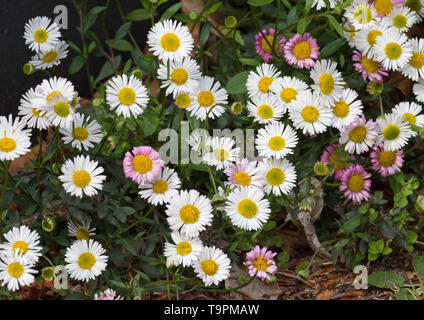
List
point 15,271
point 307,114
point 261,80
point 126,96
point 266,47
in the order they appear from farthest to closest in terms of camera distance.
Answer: point 266,47 < point 261,80 < point 307,114 < point 126,96 < point 15,271

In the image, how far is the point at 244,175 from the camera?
6.25 ft

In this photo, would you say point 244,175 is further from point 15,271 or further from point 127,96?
point 15,271

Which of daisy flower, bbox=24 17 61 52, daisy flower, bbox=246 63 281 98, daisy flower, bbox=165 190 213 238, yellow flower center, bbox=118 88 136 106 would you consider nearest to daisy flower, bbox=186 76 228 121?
daisy flower, bbox=246 63 281 98

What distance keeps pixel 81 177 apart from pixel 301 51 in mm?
902

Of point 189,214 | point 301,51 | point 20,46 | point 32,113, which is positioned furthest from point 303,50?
point 20,46

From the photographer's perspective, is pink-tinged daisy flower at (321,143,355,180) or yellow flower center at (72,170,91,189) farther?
pink-tinged daisy flower at (321,143,355,180)

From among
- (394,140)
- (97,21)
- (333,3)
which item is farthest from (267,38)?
(97,21)

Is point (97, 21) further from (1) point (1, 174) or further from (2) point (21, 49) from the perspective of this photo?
(1) point (1, 174)

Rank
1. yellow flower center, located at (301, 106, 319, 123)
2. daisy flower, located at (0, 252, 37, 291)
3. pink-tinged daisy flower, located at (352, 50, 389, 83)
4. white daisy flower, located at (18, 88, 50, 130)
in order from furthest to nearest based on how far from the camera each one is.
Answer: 1. pink-tinged daisy flower, located at (352, 50, 389, 83)
2. yellow flower center, located at (301, 106, 319, 123)
3. white daisy flower, located at (18, 88, 50, 130)
4. daisy flower, located at (0, 252, 37, 291)

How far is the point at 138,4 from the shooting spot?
261 cm

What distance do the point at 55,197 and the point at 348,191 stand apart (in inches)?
40.3

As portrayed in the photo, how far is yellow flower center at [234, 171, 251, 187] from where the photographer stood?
74.7 inches

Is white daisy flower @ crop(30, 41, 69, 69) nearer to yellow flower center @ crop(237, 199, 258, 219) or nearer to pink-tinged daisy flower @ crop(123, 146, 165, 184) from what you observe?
pink-tinged daisy flower @ crop(123, 146, 165, 184)

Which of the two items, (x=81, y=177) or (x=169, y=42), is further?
(x=169, y=42)
